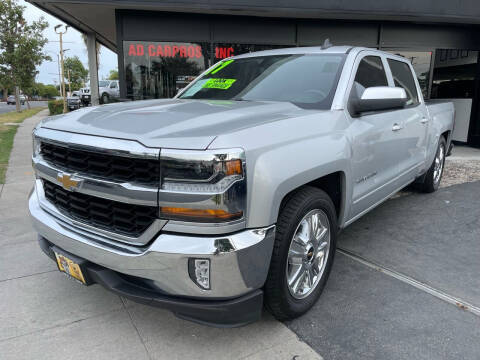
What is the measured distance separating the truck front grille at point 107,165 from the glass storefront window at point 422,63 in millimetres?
9731

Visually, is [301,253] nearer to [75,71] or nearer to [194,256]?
[194,256]

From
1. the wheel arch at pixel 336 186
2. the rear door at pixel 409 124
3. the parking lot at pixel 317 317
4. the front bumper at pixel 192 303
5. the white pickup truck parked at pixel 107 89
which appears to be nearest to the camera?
the front bumper at pixel 192 303

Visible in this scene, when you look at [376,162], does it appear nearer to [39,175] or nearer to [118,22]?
[39,175]

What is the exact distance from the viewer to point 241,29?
8711 mm

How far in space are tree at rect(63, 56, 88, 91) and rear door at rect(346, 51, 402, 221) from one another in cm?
6229

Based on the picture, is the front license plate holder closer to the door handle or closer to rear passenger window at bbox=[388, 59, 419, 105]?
the door handle

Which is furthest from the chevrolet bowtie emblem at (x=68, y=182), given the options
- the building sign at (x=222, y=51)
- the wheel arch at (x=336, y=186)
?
the building sign at (x=222, y=51)

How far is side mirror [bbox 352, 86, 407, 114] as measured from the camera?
9.57 feet

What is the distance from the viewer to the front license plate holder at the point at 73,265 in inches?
90.6

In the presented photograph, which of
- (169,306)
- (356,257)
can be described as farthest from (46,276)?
(356,257)

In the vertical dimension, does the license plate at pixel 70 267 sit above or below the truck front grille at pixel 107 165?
below

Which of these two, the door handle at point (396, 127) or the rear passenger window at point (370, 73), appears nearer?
the rear passenger window at point (370, 73)

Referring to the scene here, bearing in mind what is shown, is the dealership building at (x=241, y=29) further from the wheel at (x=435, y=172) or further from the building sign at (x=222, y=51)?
the wheel at (x=435, y=172)

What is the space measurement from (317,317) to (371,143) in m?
1.47
